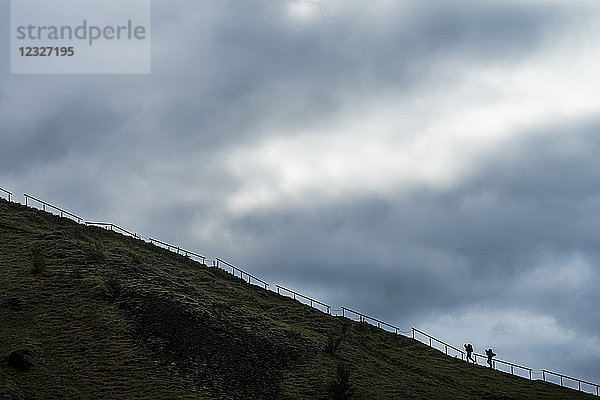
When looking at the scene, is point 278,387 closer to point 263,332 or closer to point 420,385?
point 263,332

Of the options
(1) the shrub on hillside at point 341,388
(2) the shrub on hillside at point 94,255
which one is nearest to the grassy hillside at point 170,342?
(2) the shrub on hillside at point 94,255

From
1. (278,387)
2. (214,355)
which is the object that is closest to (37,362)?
(214,355)

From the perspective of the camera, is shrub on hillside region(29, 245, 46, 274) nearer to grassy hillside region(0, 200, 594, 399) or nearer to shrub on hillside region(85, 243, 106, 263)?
grassy hillside region(0, 200, 594, 399)

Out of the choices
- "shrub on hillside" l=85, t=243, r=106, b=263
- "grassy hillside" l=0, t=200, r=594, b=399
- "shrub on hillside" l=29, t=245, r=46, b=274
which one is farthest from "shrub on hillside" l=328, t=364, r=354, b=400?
"shrub on hillside" l=29, t=245, r=46, b=274

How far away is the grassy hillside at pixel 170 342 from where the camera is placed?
37906mm

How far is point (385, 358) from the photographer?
5544 cm

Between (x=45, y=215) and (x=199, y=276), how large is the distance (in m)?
22.7

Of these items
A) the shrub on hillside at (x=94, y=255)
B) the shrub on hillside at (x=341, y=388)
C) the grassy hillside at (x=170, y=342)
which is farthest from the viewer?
the shrub on hillside at (x=94, y=255)

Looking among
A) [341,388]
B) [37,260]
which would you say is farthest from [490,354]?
[37,260]

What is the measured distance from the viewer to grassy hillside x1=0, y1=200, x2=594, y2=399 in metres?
37.9

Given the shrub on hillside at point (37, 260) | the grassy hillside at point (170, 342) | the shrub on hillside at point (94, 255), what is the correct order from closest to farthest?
the grassy hillside at point (170, 342), the shrub on hillside at point (37, 260), the shrub on hillside at point (94, 255)

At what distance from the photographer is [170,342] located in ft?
140

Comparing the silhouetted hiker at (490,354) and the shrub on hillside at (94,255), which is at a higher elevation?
the shrub on hillside at (94,255)

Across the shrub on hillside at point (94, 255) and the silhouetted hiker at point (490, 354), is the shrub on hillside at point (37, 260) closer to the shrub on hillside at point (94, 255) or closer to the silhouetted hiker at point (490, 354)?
the shrub on hillside at point (94, 255)
